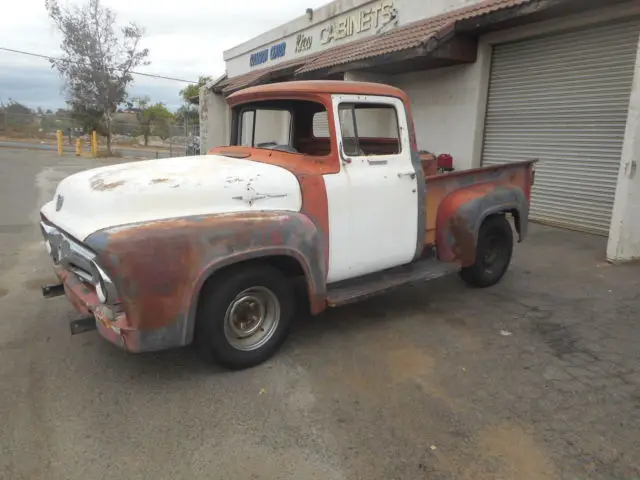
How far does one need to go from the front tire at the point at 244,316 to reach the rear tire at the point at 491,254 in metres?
2.49

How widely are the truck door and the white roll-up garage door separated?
506 cm

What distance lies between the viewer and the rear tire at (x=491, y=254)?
5.33m

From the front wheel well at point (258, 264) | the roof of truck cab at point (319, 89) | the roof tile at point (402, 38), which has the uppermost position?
the roof tile at point (402, 38)

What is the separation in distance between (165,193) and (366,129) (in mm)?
1784

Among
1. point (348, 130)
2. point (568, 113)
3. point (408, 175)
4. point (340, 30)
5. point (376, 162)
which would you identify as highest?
point (340, 30)

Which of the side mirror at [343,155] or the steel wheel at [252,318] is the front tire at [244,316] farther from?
the side mirror at [343,155]

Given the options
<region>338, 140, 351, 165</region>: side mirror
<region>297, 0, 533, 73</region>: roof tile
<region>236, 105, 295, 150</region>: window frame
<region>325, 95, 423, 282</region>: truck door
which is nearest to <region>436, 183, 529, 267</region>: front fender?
<region>325, 95, 423, 282</region>: truck door

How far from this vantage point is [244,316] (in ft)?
11.8

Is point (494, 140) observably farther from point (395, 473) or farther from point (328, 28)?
point (395, 473)

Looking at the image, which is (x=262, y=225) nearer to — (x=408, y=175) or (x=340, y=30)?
(x=408, y=175)

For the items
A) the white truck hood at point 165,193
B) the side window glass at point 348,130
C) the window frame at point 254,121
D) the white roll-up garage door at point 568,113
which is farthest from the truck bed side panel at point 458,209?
the white roll-up garage door at point 568,113

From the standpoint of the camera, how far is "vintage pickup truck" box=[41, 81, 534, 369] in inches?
121

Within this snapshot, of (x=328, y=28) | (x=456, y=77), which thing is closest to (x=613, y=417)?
(x=456, y=77)

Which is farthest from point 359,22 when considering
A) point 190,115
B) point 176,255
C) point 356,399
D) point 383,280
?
point 190,115
